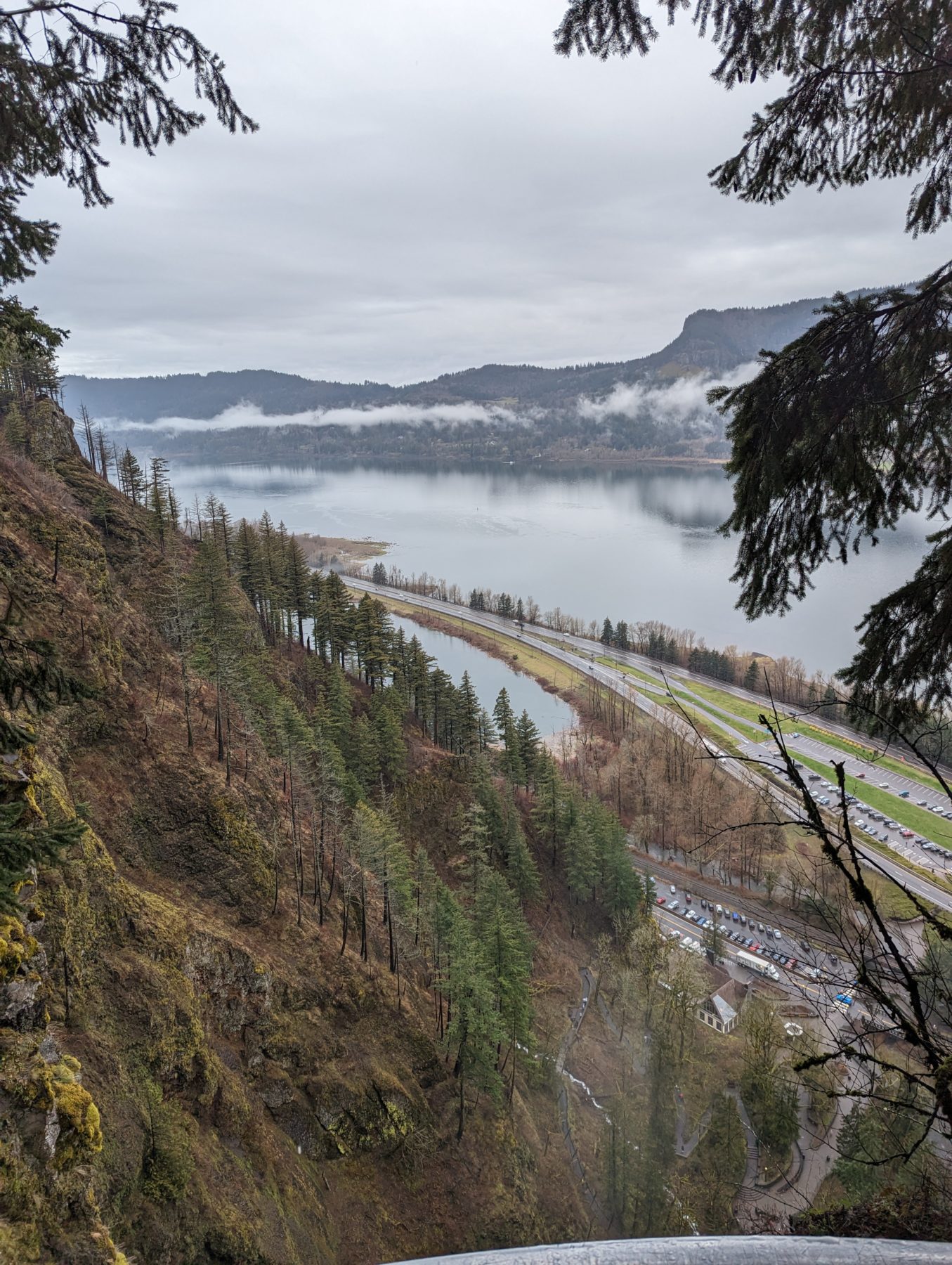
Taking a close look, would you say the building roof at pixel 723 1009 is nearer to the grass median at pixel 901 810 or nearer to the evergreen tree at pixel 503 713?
the grass median at pixel 901 810

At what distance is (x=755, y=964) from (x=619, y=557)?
93834 millimetres

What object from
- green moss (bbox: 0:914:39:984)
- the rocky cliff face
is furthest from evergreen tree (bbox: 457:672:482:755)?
green moss (bbox: 0:914:39:984)

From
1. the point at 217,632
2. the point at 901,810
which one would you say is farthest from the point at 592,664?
the point at 217,632

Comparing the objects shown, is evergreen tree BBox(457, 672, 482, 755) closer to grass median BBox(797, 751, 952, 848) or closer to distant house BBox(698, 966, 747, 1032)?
distant house BBox(698, 966, 747, 1032)

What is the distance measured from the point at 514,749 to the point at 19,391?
124ft

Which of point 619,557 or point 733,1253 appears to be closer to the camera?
point 733,1253

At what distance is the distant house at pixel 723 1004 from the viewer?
3094 cm

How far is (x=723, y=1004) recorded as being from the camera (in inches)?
1254

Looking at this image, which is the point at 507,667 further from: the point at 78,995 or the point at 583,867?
the point at 78,995

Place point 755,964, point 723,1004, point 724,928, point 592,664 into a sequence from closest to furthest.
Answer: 1. point 723,1004
2. point 755,964
3. point 724,928
4. point 592,664

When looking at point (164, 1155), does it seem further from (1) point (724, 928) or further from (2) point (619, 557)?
(2) point (619, 557)

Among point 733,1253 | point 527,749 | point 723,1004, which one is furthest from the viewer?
point 527,749

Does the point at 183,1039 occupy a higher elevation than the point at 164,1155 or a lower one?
higher

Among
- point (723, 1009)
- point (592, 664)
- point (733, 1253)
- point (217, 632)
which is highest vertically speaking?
point (733, 1253)
